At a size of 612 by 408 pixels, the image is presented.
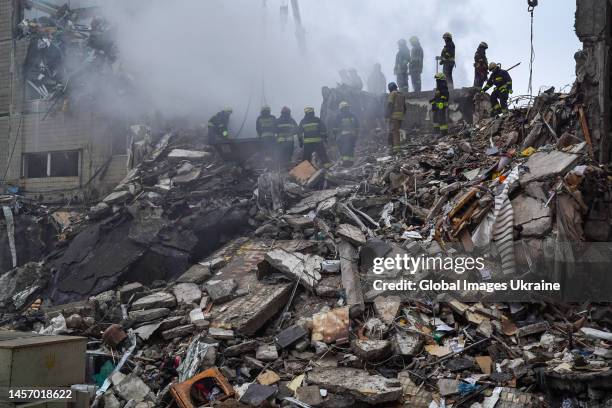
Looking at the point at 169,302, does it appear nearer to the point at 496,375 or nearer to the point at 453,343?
the point at 453,343

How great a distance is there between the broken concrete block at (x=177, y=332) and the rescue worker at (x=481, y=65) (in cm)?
931

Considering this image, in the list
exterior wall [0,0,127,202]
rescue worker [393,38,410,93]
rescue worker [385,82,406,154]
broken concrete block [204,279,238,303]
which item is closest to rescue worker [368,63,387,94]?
rescue worker [393,38,410,93]

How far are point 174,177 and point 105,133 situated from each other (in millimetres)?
3280

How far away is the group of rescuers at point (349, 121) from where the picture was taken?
33.5 feet

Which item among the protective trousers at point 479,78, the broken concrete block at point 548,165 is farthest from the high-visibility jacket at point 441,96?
the broken concrete block at point 548,165

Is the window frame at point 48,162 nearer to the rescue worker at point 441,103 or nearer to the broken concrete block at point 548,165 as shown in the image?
the rescue worker at point 441,103

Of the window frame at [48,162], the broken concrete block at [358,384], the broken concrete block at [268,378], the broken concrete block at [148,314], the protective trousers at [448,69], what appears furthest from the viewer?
the window frame at [48,162]

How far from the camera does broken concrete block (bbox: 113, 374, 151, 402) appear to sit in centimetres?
469

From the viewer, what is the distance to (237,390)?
4.50 m

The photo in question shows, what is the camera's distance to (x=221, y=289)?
613cm

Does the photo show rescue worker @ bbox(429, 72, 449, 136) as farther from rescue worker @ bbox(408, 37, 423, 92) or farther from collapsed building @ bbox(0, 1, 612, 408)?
rescue worker @ bbox(408, 37, 423, 92)

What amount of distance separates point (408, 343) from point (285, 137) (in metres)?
6.88

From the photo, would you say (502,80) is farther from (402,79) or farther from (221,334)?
(221,334)

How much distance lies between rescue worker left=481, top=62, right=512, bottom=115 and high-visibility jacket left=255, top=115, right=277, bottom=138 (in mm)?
4970
